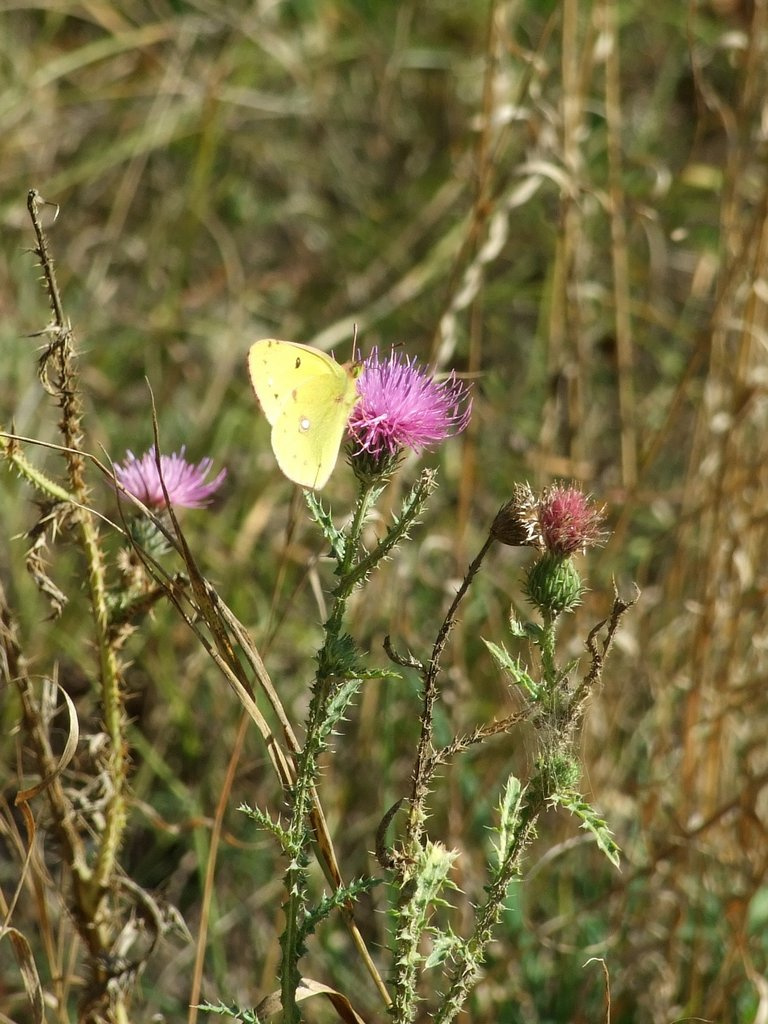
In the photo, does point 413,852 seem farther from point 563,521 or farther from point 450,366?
point 450,366

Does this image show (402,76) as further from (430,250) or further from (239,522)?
(239,522)

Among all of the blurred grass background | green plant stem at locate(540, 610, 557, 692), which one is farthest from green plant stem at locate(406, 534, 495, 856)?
the blurred grass background

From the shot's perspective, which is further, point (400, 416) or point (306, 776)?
point (400, 416)

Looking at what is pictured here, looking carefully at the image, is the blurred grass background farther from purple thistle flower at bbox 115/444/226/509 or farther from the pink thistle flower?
the pink thistle flower

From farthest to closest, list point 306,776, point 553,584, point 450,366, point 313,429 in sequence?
1. point 450,366
2. point 313,429
3. point 553,584
4. point 306,776

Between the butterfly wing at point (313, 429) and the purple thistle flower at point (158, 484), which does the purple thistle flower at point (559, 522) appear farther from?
the purple thistle flower at point (158, 484)

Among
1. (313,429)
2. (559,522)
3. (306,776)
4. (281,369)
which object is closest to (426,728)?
(306,776)
